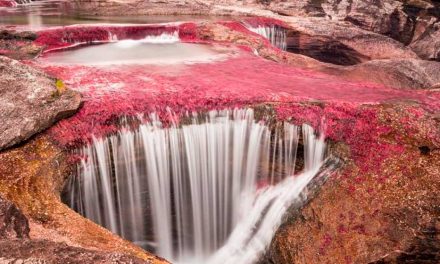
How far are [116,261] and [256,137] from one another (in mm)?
8131

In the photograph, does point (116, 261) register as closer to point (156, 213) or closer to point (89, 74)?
point (156, 213)

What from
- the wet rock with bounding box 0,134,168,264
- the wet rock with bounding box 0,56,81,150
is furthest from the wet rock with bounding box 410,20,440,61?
the wet rock with bounding box 0,134,168,264

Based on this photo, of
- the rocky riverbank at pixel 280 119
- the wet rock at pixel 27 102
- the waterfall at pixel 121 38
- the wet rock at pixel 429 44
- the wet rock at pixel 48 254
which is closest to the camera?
the wet rock at pixel 48 254

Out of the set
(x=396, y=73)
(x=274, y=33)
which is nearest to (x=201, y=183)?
(x=396, y=73)

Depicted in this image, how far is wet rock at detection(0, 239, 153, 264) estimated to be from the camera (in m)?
5.05

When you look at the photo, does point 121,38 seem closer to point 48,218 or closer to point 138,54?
point 138,54

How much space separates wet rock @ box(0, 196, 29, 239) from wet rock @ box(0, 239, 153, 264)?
1.09 metres

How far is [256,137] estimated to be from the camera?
1277cm

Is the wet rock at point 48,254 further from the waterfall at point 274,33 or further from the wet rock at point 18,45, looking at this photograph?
the waterfall at point 274,33

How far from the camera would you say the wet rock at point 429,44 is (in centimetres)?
3294

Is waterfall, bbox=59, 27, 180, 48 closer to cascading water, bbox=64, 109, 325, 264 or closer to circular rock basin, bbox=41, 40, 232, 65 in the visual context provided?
circular rock basin, bbox=41, 40, 232, 65

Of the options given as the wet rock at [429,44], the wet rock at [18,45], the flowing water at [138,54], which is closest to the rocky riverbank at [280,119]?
the flowing water at [138,54]

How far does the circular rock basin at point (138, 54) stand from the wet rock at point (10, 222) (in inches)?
533

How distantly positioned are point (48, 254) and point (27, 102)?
6844 mm
